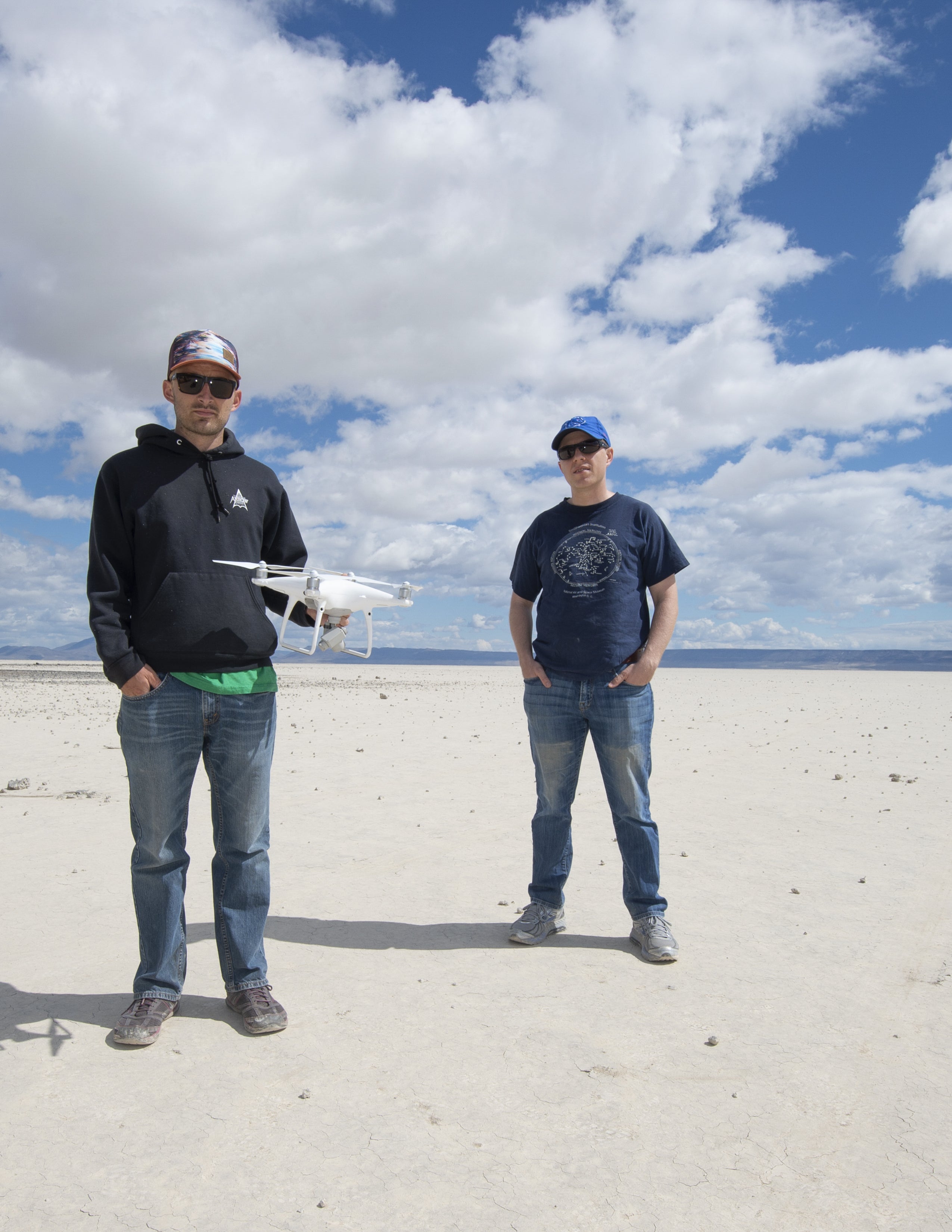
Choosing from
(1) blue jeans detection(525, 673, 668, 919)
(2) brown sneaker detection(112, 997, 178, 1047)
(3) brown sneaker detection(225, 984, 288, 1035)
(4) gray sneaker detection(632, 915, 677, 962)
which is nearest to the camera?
(2) brown sneaker detection(112, 997, 178, 1047)

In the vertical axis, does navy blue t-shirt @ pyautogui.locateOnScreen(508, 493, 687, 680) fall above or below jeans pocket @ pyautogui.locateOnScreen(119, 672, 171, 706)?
above

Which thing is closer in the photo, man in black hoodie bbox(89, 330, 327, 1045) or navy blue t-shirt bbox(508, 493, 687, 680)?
man in black hoodie bbox(89, 330, 327, 1045)

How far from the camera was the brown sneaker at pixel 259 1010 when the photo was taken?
3336mm

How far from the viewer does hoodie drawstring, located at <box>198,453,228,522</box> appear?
3529 mm

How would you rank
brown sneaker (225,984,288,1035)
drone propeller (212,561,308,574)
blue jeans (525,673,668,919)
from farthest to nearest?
blue jeans (525,673,668,919) < drone propeller (212,561,308,574) < brown sneaker (225,984,288,1035)

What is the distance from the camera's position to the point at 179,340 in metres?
3.54

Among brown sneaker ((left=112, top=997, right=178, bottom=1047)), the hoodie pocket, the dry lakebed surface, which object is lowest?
the dry lakebed surface

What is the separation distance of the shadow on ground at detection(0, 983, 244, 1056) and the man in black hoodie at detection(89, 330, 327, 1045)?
9 centimetres

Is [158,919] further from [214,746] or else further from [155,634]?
[155,634]

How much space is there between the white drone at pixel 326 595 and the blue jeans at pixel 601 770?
3.46 ft

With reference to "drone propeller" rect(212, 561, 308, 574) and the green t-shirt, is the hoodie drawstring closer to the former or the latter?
"drone propeller" rect(212, 561, 308, 574)

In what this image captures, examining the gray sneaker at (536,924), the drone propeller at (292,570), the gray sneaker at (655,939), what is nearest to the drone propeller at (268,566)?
the drone propeller at (292,570)

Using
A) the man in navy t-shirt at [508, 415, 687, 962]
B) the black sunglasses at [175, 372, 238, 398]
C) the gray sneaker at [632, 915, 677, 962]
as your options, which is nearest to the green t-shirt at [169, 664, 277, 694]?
the black sunglasses at [175, 372, 238, 398]

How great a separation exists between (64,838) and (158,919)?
3.57 m
